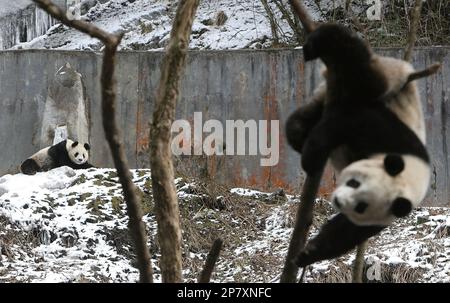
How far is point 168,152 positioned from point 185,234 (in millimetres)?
4818

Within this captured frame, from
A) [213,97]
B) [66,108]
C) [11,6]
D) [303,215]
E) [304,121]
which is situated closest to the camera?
[303,215]

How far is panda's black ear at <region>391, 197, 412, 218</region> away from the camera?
12.1 feet

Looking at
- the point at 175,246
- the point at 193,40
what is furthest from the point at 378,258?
the point at 193,40

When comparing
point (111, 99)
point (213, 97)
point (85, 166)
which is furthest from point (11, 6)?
point (111, 99)

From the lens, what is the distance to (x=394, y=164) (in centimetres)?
364

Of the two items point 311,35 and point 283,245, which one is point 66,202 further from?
point 311,35

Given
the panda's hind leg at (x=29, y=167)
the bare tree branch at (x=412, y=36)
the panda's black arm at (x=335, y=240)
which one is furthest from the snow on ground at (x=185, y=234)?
the panda's black arm at (x=335, y=240)

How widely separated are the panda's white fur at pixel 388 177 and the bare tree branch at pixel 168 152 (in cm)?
81

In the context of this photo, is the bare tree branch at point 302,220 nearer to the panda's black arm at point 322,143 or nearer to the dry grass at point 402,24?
the panda's black arm at point 322,143

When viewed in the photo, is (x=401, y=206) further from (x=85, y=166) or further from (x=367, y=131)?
(x=85, y=166)

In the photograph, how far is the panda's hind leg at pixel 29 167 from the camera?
430 inches

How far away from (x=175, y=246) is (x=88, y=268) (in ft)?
13.0

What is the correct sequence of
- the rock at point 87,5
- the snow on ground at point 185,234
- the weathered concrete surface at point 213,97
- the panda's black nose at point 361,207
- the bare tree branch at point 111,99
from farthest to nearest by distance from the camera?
the rock at point 87,5, the weathered concrete surface at point 213,97, the snow on ground at point 185,234, the panda's black nose at point 361,207, the bare tree branch at point 111,99

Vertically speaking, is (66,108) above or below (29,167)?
above
